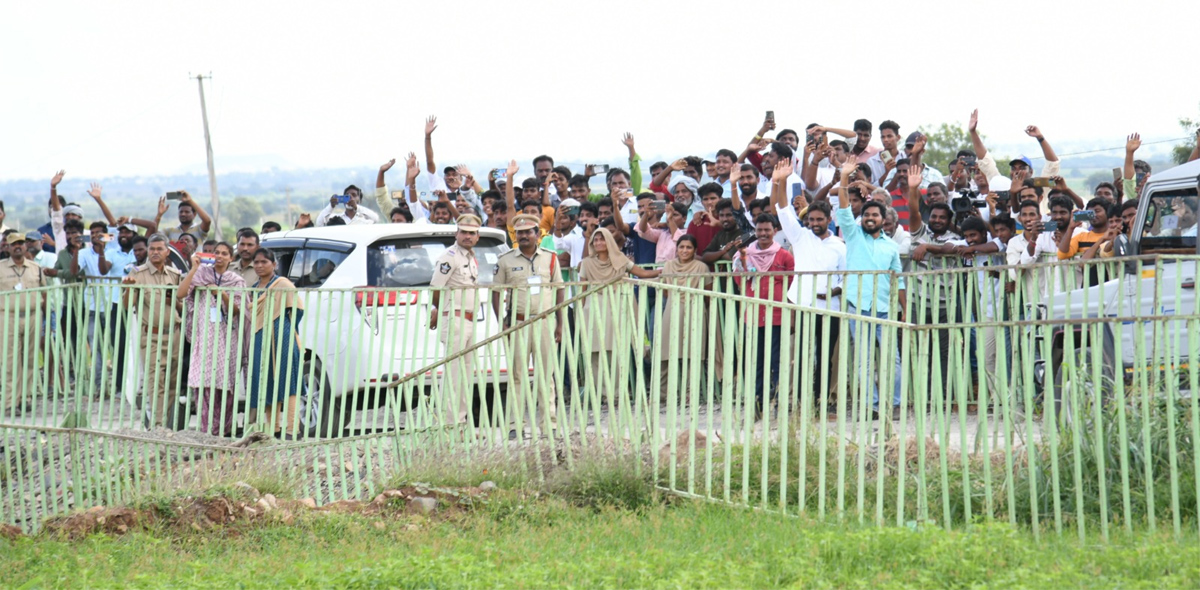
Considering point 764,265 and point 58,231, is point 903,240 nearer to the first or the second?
point 764,265

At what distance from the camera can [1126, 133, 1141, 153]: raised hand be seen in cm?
1124

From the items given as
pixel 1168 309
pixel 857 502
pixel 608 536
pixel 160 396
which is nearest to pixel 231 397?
pixel 160 396

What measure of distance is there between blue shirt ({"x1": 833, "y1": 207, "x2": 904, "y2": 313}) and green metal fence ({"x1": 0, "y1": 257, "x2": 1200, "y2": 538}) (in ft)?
0.10

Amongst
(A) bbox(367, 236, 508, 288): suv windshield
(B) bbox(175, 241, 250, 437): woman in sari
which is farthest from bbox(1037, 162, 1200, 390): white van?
(B) bbox(175, 241, 250, 437): woman in sari

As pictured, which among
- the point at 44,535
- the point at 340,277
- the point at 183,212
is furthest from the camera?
the point at 183,212

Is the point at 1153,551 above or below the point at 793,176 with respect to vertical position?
below

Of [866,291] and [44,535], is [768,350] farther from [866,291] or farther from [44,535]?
[44,535]

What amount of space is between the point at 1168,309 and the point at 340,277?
6121 mm

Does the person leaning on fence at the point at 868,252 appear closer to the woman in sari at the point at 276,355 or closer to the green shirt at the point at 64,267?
the woman in sari at the point at 276,355

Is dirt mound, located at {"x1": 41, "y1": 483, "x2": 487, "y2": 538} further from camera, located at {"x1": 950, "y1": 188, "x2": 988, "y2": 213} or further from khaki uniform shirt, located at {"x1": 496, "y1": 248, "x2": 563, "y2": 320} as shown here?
camera, located at {"x1": 950, "y1": 188, "x2": 988, "y2": 213}

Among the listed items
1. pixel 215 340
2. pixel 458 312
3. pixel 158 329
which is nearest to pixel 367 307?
pixel 458 312

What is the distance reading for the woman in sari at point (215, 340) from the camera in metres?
10.5

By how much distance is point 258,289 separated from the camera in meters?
10.2

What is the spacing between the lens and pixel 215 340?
1058 centimetres
